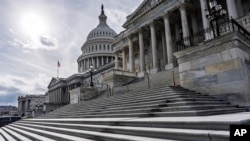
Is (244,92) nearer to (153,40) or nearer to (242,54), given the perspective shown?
(242,54)

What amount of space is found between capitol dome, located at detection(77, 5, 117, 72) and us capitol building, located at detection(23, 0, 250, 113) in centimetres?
5834

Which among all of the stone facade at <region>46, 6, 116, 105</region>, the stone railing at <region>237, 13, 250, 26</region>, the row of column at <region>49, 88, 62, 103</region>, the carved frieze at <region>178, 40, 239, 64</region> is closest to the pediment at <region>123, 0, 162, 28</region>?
the stone railing at <region>237, 13, 250, 26</region>

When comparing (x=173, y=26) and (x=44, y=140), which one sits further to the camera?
(x=173, y=26)

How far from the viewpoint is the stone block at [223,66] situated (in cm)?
942

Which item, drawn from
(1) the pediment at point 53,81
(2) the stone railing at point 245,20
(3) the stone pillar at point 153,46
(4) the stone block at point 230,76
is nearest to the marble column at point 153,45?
(3) the stone pillar at point 153,46

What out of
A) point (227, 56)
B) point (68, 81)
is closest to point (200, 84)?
point (227, 56)

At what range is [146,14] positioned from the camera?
32625 millimetres

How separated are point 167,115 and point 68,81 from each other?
82538mm

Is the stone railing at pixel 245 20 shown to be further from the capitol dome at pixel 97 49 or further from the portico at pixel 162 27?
the capitol dome at pixel 97 49

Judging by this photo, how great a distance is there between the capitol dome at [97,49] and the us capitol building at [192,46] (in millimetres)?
58342

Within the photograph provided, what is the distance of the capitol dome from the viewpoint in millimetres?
99938

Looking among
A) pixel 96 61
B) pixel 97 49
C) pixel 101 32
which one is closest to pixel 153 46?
pixel 96 61

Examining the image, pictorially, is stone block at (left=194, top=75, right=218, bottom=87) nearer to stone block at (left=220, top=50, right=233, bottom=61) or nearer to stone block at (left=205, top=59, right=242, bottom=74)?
stone block at (left=205, top=59, right=242, bottom=74)

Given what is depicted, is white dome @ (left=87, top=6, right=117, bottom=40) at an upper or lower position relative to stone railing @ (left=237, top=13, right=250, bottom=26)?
upper
